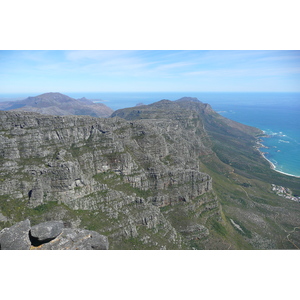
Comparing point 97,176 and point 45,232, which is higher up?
point 45,232

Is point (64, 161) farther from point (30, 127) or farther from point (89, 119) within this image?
point (89, 119)

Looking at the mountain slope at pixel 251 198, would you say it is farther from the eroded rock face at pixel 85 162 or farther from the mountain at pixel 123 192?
the eroded rock face at pixel 85 162

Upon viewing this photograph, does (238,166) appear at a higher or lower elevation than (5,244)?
lower

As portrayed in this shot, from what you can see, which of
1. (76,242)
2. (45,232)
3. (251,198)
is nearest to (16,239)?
(45,232)

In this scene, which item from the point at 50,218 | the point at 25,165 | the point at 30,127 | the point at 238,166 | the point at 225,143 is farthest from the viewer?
the point at 225,143

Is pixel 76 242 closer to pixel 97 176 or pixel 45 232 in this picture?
pixel 45 232

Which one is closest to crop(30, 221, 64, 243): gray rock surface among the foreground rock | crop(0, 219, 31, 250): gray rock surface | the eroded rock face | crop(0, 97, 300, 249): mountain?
the foreground rock

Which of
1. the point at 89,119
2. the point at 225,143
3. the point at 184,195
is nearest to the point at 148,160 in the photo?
the point at 184,195
